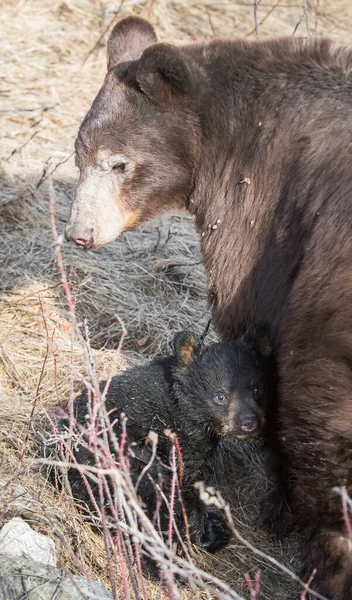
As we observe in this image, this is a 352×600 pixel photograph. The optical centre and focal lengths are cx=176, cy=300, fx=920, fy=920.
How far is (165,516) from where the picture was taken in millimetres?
4797

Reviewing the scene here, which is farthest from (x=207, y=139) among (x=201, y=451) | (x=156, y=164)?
(x=201, y=451)

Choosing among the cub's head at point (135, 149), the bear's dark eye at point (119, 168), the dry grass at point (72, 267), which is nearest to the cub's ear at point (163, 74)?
the cub's head at point (135, 149)

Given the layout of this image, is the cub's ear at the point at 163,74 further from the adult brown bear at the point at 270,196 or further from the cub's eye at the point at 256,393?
the cub's eye at the point at 256,393

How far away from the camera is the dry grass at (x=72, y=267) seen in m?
5.15

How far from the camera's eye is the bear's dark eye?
540 cm

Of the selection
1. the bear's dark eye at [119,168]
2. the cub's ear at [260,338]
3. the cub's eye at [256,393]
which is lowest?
the cub's eye at [256,393]

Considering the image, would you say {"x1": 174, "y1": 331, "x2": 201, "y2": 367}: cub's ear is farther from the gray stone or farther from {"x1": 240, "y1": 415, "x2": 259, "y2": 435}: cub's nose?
the gray stone

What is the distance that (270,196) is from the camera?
4887mm

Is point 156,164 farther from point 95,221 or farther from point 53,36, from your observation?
point 53,36

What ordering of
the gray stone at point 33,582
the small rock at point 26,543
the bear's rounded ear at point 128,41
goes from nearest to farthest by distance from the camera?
the gray stone at point 33,582
the small rock at point 26,543
the bear's rounded ear at point 128,41

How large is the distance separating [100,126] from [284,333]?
1.78 m

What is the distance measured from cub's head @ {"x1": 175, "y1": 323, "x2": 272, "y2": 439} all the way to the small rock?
109 cm

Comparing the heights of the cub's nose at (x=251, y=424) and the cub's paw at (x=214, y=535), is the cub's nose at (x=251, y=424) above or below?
above

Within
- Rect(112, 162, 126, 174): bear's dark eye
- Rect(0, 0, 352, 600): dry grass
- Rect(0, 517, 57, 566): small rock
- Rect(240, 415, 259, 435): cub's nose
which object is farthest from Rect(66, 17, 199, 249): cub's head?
Rect(0, 517, 57, 566): small rock
